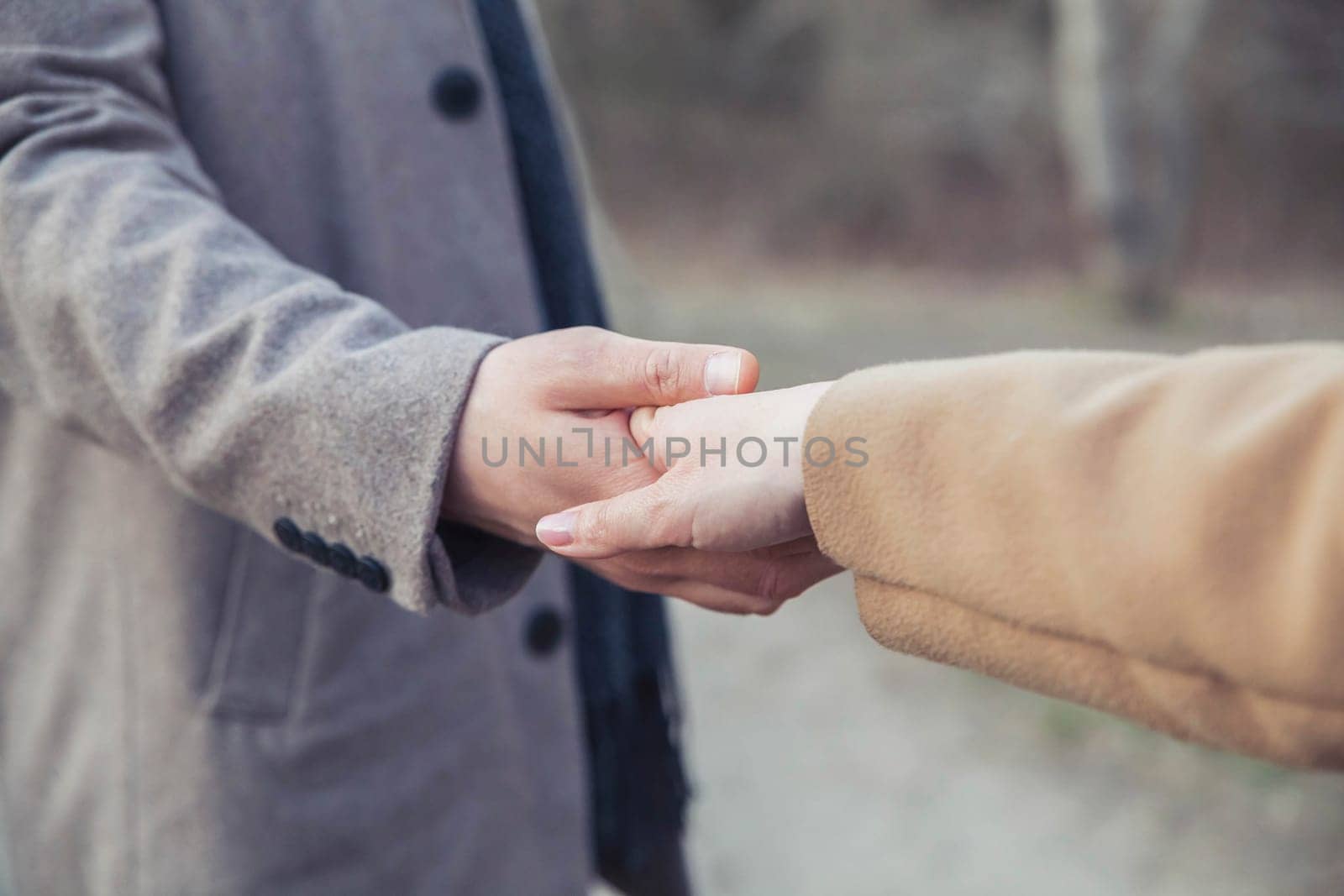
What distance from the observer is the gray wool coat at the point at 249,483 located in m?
0.92

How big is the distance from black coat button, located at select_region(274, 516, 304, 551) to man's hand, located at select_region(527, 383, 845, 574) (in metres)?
0.25

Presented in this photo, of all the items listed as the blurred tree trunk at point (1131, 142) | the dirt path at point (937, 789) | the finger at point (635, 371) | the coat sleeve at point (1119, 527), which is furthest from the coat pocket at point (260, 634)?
the blurred tree trunk at point (1131, 142)

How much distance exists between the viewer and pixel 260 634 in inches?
46.3

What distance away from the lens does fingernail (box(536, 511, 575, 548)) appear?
0.87 metres

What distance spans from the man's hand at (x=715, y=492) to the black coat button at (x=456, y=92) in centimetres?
59

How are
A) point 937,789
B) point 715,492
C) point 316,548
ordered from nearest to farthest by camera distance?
1. point 715,492
2. point 316,548
3. point 937,789

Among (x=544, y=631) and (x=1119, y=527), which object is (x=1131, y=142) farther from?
(x=1119, y=527)

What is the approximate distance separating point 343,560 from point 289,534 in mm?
63

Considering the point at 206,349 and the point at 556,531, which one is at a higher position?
the point at 206,349

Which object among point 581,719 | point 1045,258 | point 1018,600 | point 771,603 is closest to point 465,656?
point 581,719

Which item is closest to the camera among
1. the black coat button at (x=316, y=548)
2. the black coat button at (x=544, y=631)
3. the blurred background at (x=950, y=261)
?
the black coat button at (x=316, y=548)

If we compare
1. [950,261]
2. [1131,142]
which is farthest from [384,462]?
[950,261]

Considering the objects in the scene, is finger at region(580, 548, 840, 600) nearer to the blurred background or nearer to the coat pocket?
the coat pocket

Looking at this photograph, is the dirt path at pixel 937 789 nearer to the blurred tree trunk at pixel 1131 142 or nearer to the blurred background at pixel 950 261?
the blurred background at pixel 950 261
